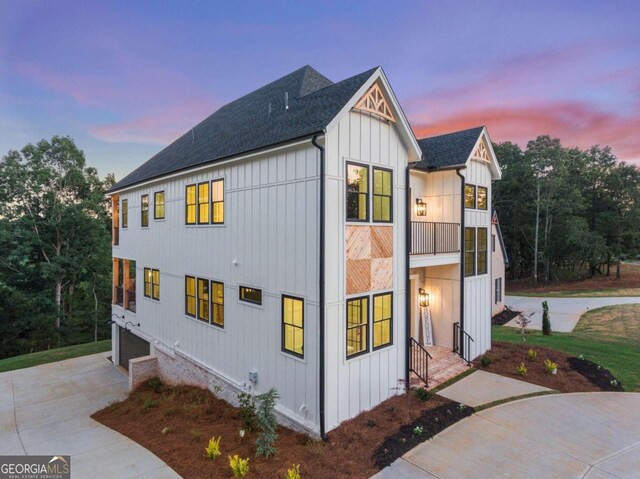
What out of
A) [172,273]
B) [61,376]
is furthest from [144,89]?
[61,376]

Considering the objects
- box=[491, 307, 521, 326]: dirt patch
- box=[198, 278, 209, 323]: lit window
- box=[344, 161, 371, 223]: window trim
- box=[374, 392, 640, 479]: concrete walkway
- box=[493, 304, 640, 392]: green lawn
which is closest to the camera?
box=[374, 392, 640, 479]: concrete walkway

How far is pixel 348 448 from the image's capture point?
6.16 m

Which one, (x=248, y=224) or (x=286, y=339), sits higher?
(x=248, y=224)

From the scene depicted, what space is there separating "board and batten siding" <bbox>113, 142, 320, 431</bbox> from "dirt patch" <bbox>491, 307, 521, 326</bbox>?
15.9 m

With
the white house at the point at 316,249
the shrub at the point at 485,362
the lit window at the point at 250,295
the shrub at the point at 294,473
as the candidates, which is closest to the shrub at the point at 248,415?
the white house at the point at 316,249

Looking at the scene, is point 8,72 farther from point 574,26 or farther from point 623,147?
point 623,147

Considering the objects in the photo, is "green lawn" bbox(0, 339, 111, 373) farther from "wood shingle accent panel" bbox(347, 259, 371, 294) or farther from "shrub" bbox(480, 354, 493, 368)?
"shrub" bbox(480, 354, 493, 368)

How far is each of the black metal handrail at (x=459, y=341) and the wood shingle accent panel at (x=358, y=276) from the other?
4.84 meters

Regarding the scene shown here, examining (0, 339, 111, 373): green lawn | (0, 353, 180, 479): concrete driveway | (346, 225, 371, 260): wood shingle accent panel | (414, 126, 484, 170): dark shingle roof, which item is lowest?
(0, 339, 111, 373): green lawn

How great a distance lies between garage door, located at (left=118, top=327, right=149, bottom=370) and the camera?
556 inches

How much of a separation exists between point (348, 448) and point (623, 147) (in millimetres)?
44709

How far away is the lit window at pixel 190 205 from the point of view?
1059cm

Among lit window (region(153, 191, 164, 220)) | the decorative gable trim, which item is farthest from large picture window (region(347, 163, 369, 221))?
lit window (region(153, 191, 164, 220))

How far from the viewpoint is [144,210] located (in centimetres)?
1369
